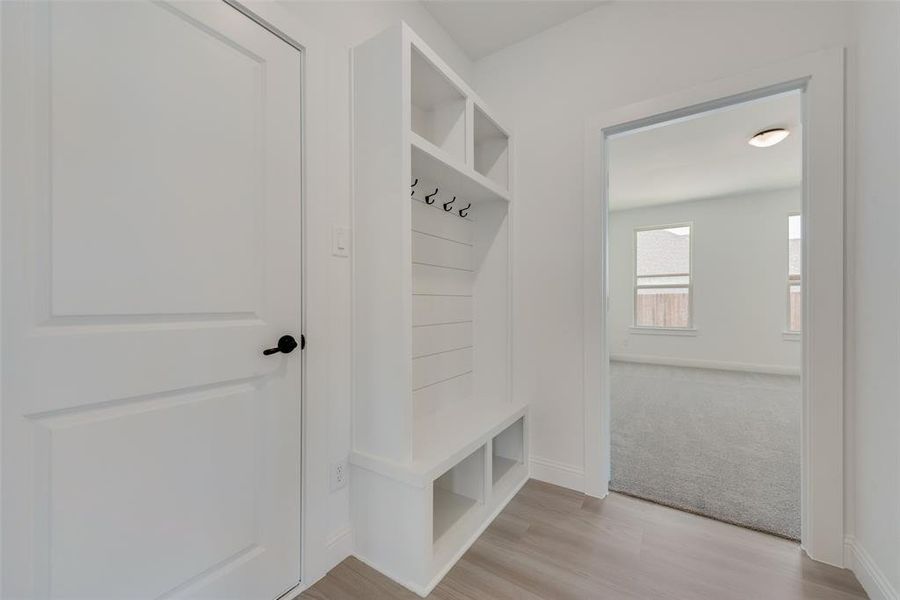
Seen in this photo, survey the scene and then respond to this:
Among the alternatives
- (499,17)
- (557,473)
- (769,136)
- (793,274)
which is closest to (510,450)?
(557,473)

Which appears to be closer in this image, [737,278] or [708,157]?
[708,157]

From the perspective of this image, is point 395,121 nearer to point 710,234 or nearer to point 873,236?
point 873,236

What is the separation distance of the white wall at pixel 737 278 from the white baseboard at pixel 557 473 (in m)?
4.92

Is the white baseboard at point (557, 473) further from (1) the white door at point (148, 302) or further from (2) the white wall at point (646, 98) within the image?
(1) the white door at point (148, 302)

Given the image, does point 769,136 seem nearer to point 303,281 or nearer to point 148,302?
point 303,281

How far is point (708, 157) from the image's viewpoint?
3.92 m

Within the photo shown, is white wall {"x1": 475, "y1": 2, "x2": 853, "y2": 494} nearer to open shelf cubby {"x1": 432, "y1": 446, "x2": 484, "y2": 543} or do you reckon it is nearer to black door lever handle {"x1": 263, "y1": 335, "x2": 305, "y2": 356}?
open shelf cubby {"x1": 432, "y1": 446, "x2": 484, "y2": 543}

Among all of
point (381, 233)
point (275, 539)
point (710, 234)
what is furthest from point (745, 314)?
point (275, 539)

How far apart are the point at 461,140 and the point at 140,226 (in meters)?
1.36

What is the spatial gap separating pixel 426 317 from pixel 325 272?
2.18 ft

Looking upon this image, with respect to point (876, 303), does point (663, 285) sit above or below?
above

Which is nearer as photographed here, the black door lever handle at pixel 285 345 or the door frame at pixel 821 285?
the black door lever handle at pixel 285 345

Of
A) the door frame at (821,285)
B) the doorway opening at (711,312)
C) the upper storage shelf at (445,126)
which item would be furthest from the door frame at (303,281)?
the door frame at (821,285)

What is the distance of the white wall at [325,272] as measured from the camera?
4.48 ft
